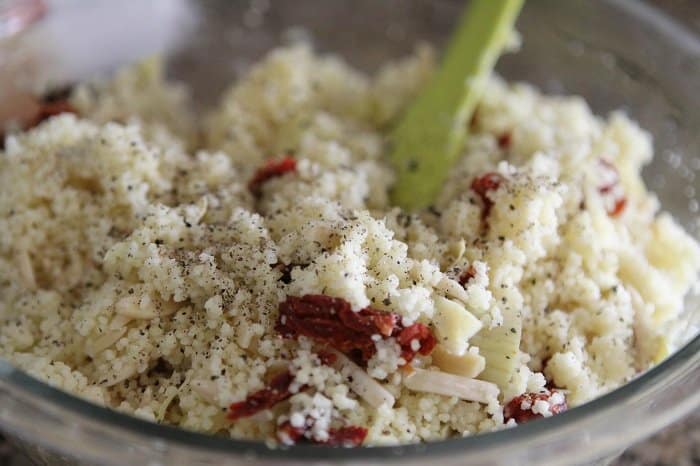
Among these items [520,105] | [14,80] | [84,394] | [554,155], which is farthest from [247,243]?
[14,80]

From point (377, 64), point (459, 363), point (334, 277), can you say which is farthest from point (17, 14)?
point (459, 363)

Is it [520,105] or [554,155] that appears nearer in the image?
[554,155]

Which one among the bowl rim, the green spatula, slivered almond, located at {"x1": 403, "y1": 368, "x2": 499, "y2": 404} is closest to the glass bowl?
the bowl rim

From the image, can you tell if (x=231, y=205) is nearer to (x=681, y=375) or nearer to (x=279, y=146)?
(x=279, y=146)

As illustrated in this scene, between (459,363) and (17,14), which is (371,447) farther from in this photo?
(17,14)

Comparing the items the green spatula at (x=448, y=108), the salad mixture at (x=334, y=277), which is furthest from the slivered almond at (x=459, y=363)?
the green spatula at (x=448, y=108)

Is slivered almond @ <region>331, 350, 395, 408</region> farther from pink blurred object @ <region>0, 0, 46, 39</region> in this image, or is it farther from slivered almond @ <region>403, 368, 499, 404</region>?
pink blurred object @ <region>0, 0, 46, 39</region>

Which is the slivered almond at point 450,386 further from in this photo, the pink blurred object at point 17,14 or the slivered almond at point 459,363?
the pink blurred object at point 17,14
